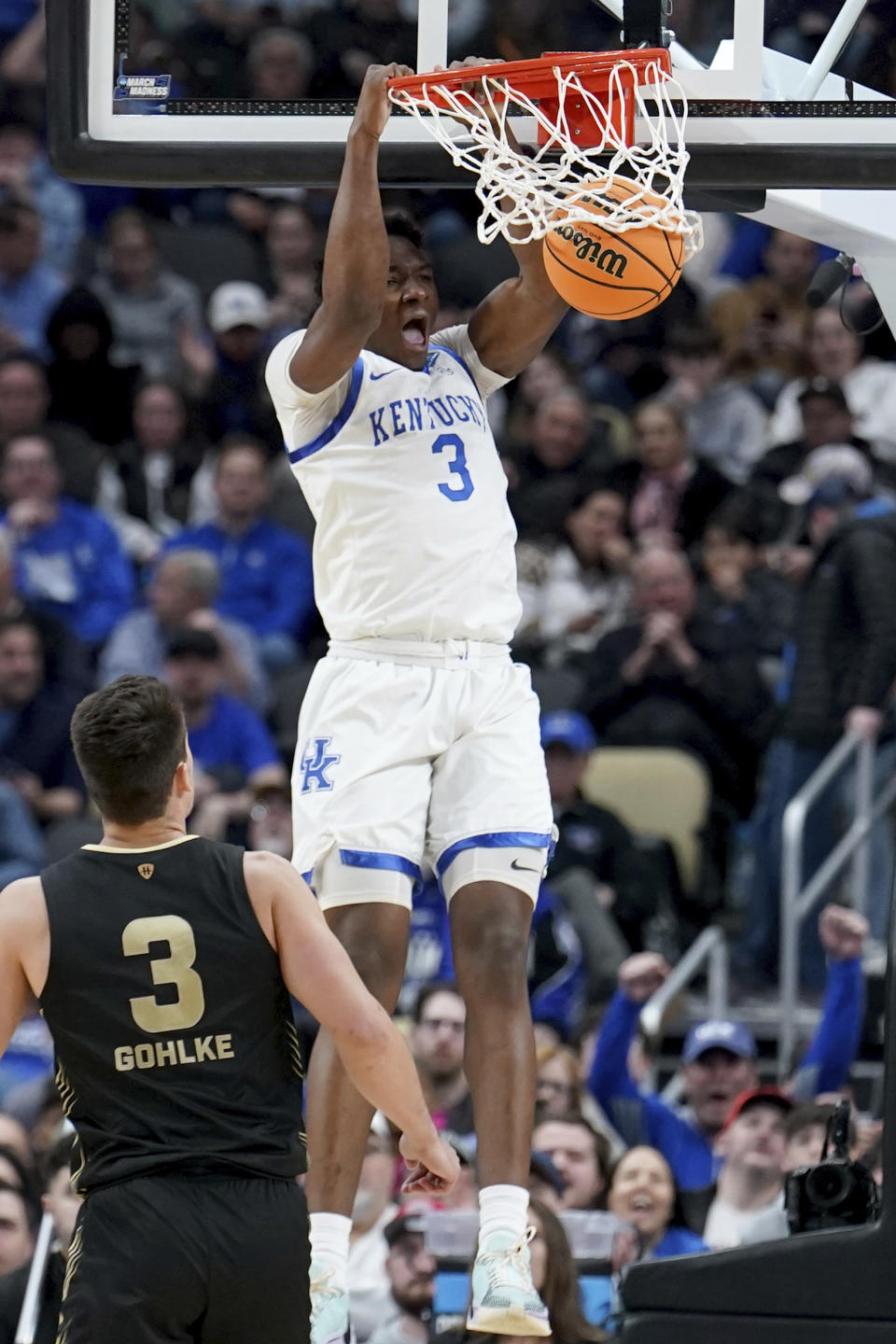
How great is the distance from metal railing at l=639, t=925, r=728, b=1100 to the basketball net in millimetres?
3792

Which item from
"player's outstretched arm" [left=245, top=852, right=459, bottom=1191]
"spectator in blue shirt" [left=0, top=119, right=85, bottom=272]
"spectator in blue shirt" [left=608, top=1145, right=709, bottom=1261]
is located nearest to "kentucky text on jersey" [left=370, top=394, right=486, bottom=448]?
"player's outstretched arm" [left=245, top=852, right=459, bottom=1191]

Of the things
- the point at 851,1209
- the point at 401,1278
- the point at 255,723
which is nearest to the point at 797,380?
the point at 255,723

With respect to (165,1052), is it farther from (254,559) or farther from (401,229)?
(254,559)

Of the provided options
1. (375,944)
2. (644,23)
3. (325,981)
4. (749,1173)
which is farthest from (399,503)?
(749,1173)

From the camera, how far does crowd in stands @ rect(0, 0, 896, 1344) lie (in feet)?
22.5

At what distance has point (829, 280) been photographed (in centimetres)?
544

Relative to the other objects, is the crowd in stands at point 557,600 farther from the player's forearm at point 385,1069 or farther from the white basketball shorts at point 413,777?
the player's forearm at point 385,1069

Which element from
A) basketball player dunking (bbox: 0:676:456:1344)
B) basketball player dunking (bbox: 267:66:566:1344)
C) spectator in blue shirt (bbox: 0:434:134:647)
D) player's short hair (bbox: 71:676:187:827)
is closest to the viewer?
basketball player dunking (bbox: 0:676:456:1344)

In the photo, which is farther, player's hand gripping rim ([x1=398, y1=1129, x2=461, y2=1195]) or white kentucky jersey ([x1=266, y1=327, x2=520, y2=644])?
white kentucky jersey ([x1=266, y1=327, x2=520, y2=644])

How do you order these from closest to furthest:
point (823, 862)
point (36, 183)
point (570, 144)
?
point (570, 144), point (823, 862), point (36, 183)

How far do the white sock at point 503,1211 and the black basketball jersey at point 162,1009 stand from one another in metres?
0.85

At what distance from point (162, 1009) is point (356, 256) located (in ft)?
5.62

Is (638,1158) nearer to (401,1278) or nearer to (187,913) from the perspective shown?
(401,1278)

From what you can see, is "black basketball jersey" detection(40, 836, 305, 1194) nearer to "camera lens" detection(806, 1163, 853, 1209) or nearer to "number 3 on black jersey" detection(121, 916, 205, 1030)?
"number 3 on black jersey" detection(121, 916, 205, 1030)
